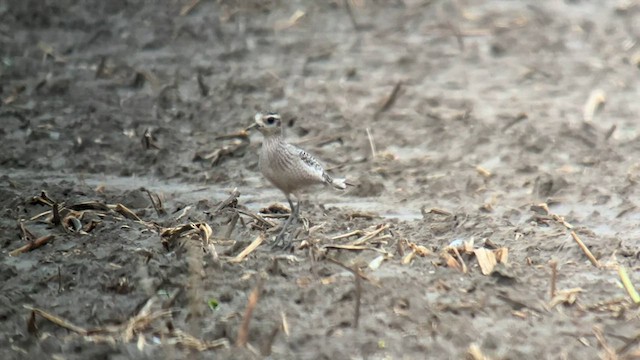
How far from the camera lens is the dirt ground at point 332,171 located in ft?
23.3

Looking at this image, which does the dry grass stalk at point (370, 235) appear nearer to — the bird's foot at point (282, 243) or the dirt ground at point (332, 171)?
the dirt ground at point (332, 171)

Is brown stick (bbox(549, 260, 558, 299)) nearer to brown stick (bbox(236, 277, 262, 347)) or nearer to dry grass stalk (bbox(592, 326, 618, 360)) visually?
dry grass stalk (bbox(592, 326, 618, 360))

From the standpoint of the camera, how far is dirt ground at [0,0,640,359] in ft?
23.3

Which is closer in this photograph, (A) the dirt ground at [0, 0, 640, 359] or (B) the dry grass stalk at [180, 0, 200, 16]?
(A) the dirt ground at [0, 0, 640, 359]

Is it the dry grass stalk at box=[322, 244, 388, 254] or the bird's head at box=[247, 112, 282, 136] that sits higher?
the bird's head at box=[247, 112, 282, 136]

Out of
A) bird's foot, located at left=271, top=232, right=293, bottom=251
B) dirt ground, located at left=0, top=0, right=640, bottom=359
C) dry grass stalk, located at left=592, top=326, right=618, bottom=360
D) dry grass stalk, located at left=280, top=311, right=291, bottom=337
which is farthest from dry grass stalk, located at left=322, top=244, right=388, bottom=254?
dry grass stalk, located at left=592, top=326, right=618, bottom=360

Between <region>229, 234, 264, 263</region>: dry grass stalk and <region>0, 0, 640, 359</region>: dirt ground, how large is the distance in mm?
31

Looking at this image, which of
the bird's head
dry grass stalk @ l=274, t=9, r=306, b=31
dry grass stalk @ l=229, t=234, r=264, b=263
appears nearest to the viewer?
dry grass stalk @ l=229, t=234, r=264, b=263

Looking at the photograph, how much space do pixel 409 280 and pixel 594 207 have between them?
2325 mm

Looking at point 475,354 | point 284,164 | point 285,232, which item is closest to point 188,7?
point 284,164

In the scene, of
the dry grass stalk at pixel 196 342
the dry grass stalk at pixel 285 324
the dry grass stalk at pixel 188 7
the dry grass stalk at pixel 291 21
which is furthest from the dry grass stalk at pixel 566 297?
the dry grass stalk at pixel 188 7

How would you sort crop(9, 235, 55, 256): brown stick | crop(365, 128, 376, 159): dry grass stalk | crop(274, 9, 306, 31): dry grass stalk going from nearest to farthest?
1. crop(9, 235, 55, 256): brown stick
2. crop(365, 128, 376, 159): dry grass stalk
3. crop(274, 9, 306, 31): dry grass stalk

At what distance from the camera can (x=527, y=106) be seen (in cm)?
1127

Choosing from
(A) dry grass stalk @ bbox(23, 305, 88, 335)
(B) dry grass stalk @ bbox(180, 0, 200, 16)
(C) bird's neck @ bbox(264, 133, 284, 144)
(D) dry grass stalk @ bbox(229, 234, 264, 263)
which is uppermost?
(A) dry grass stalk @ bbox(23, 305, 88, 335)
